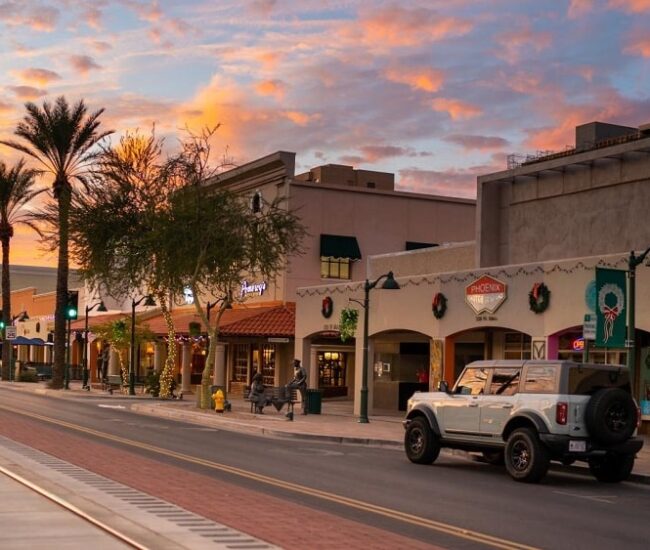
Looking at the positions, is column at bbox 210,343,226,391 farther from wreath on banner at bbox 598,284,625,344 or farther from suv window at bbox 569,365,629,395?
suv window at bbox 569,365,629,395

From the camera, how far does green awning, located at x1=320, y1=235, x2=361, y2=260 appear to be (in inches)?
2063

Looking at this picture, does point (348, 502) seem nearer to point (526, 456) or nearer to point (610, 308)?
point (526, 456)

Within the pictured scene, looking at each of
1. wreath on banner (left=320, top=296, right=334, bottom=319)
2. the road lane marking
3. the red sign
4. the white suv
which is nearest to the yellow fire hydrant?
wreath on banner (left=320, top=296, right=334, bottom=319)

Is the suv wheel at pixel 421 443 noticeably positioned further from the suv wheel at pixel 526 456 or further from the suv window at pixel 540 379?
the suv window at pixel 540 379

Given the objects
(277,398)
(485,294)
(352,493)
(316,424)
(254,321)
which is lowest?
(316,424)

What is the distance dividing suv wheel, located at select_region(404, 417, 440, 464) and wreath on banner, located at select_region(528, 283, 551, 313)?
10.7 metres

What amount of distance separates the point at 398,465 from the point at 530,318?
39.9 feet

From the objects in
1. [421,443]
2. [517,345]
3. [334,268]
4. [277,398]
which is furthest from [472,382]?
[334,268]

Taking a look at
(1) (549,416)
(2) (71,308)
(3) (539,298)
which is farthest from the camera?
(2) (71,308)

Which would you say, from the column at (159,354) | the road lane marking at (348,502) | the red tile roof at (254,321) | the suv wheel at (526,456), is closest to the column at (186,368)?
the red tile roof at (254,321)

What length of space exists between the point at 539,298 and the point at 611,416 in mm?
12782

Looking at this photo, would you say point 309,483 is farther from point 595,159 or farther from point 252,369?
point 252,369

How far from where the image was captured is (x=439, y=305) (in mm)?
35312

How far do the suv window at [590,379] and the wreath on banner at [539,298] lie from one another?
12.0m
